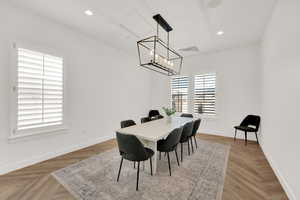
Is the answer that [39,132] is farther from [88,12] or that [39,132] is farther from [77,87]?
[88,12]

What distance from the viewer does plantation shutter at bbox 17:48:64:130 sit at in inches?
97.1

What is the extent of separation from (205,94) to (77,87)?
446 cm

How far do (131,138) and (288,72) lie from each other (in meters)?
2.54

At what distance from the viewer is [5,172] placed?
2289 millimetres

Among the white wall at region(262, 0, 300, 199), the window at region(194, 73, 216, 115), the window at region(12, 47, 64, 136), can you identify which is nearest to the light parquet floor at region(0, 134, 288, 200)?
the white wall at region(262, 0, 300, 199)

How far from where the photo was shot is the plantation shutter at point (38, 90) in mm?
2467

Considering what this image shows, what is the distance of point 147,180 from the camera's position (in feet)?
6.95

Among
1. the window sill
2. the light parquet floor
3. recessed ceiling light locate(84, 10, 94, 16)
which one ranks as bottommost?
the light parquet floor

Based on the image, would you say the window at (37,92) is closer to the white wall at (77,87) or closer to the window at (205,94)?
the white wall at (77,87)

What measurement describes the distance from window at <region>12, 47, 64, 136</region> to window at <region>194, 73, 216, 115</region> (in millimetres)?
4601

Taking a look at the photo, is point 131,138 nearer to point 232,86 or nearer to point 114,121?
point 114,121

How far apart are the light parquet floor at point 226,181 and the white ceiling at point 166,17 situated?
3.14 metres

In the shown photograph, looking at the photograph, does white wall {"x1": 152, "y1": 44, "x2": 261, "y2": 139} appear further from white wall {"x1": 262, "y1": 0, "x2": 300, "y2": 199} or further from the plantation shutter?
the plantation shutter

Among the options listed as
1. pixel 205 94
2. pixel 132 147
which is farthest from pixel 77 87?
pixel 205 94
